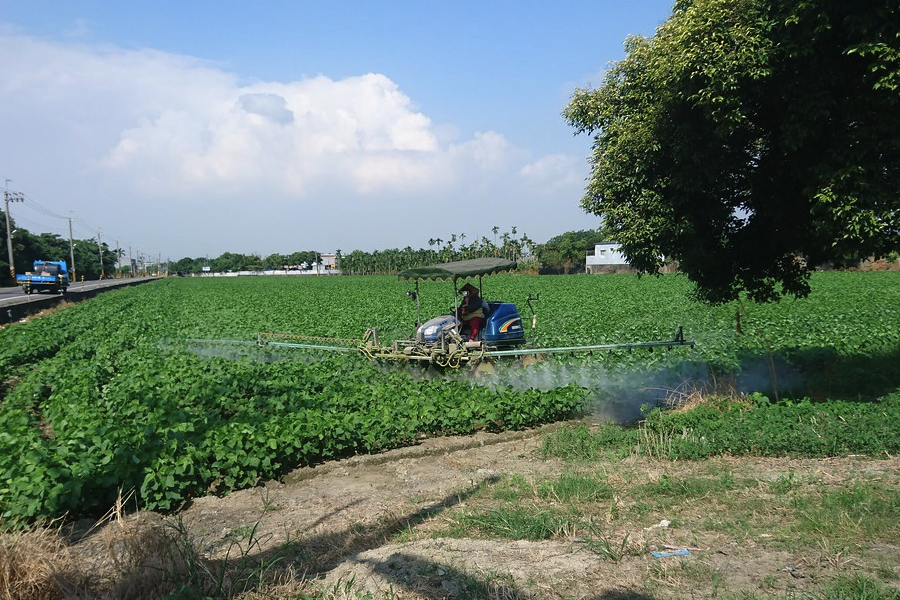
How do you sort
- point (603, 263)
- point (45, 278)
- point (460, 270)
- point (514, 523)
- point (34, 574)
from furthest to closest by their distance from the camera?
point (603, 263) < point (45, 278) < point (460, 270) < point (514, 523) < point (34, 574)

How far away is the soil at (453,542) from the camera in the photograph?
3.97 m

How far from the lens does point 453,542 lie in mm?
4773

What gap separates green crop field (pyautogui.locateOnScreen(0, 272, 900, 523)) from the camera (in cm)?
616

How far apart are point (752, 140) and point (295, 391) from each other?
7539 mm

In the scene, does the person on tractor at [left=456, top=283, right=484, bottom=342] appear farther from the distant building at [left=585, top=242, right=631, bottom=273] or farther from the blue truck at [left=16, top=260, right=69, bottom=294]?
Result: the distant building at [left=585, top=242, right=631, bottom=273]

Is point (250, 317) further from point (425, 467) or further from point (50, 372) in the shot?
point (425, 467)

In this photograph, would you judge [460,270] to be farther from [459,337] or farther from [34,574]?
[34,574]

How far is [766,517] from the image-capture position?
199 inches

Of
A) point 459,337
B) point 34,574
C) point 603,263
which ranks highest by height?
point 603,263

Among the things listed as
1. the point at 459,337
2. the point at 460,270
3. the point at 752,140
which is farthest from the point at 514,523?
the point at 460,270

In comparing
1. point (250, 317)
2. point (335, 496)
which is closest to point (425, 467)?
point (335, 496)

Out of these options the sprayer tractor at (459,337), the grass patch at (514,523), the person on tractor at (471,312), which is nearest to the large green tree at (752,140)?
the sprayer tractor at (459,337)

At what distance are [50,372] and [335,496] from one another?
8.53m

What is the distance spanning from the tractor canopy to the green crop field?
184cm
